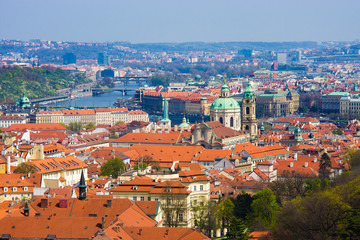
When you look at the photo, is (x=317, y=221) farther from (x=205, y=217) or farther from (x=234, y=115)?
(x=234, y=115)

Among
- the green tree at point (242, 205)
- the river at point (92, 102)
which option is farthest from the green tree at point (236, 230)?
the river at point (92, 102)

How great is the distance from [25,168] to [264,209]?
15.2m

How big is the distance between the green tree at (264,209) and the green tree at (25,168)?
13.8m

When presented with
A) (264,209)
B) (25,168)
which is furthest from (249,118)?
(264,209)

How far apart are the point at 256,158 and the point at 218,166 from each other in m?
5.98

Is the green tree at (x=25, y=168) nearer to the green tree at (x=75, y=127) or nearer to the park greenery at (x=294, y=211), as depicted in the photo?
the park greenery at (x=294, y=211)

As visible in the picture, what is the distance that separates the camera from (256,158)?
65625mm

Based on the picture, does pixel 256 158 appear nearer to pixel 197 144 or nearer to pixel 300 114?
pixel 197 144

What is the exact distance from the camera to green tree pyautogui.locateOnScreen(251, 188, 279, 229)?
4000 centimetres

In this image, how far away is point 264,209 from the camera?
135ft

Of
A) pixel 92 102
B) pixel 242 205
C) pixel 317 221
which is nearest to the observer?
pixel 317 221

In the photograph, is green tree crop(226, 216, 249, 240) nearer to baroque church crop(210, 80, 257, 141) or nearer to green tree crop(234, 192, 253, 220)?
green tree crop(234, 192, 253, 220)

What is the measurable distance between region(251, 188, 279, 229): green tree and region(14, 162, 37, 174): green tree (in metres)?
13.8

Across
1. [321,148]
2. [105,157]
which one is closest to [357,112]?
[321,148]
